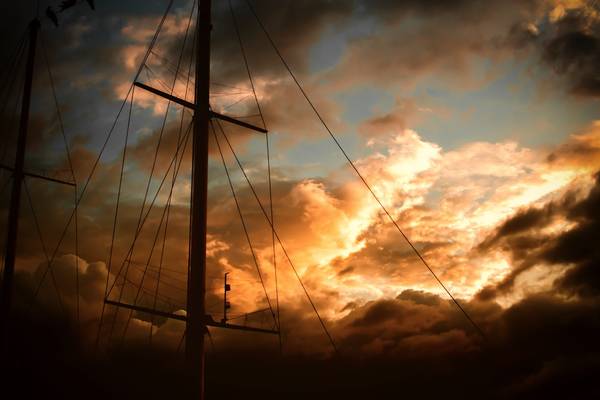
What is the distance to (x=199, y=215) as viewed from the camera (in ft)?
59.7

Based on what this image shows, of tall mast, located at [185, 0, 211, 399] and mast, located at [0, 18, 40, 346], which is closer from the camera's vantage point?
tall mast, located at [185, 0, 211, 399]

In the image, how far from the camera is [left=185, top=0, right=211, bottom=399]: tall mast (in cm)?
1669

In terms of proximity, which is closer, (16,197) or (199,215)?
(199,215)

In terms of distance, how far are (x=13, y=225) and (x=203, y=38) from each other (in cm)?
1636

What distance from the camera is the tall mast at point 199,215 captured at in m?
16.7

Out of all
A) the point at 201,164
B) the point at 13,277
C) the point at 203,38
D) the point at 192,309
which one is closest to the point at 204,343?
the point at 192,309

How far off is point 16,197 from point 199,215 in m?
16.0

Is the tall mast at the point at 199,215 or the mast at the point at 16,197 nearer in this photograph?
the tall mast at the point at 199,215

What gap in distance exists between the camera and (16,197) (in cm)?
2798

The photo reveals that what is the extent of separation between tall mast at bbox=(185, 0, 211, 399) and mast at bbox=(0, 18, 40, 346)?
1407cm

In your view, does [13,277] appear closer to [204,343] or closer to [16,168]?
[16,168]

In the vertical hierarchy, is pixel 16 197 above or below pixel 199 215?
above

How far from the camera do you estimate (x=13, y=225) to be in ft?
89.2

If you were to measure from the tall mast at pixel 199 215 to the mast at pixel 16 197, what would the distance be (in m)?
14.1
